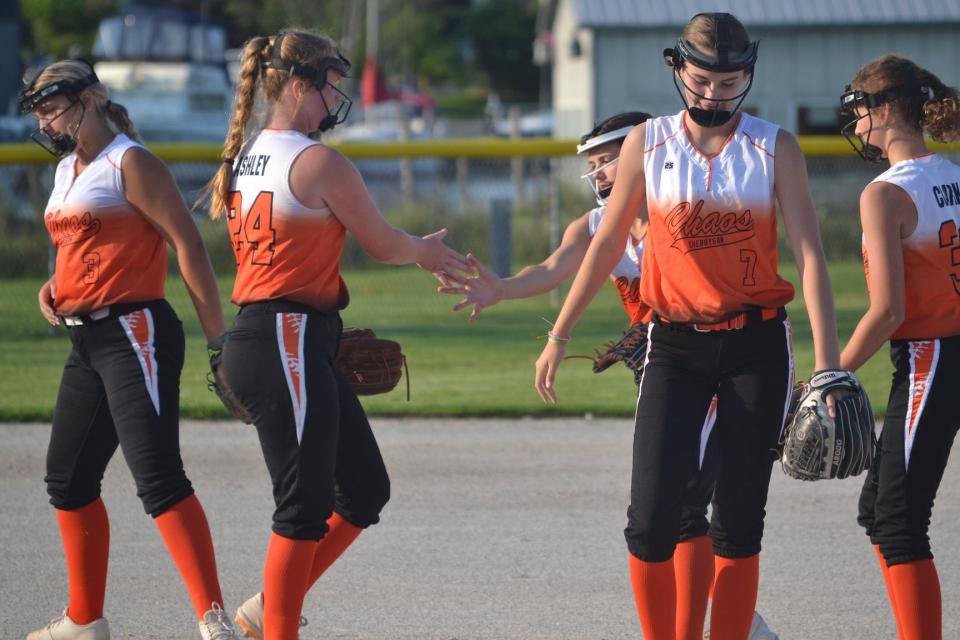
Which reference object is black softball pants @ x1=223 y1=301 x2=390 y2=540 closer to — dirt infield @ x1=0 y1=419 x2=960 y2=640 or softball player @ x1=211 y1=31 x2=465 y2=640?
softball player @ x1=211 y1=31 x2=465 y2=640

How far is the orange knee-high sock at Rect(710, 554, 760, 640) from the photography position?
4246mm

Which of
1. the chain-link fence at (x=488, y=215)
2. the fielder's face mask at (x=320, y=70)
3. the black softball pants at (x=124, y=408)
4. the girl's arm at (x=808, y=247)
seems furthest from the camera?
the chain-link fence at (x=488, y=215)

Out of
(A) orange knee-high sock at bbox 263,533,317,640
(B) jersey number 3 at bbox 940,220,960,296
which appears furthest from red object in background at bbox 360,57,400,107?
(B) jersey number 3 at bbox 940,220,960,296

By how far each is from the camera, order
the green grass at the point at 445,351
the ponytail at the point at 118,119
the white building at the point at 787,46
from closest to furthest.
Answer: the ponytail at the point at 118,119 < the green grass at the point at 445,351 < the white building at the point at 787,46

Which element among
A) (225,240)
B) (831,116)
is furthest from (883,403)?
(831,116)

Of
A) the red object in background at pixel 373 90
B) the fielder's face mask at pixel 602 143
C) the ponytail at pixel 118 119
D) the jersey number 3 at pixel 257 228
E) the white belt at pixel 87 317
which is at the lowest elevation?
the red object in background at pixel 373 90

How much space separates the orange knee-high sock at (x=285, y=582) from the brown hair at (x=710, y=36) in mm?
1950

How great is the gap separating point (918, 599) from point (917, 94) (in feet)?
5.18

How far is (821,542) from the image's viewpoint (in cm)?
632

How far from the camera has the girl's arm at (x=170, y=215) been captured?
4.77 meters

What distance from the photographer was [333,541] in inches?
186

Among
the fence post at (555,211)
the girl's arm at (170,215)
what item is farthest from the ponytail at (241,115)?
the fence post at (555,211)

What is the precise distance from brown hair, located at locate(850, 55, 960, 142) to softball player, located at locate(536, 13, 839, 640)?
1.42 ft

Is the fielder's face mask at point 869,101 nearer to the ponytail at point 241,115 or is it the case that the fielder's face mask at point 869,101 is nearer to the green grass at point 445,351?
the ponytail at point 241,115
